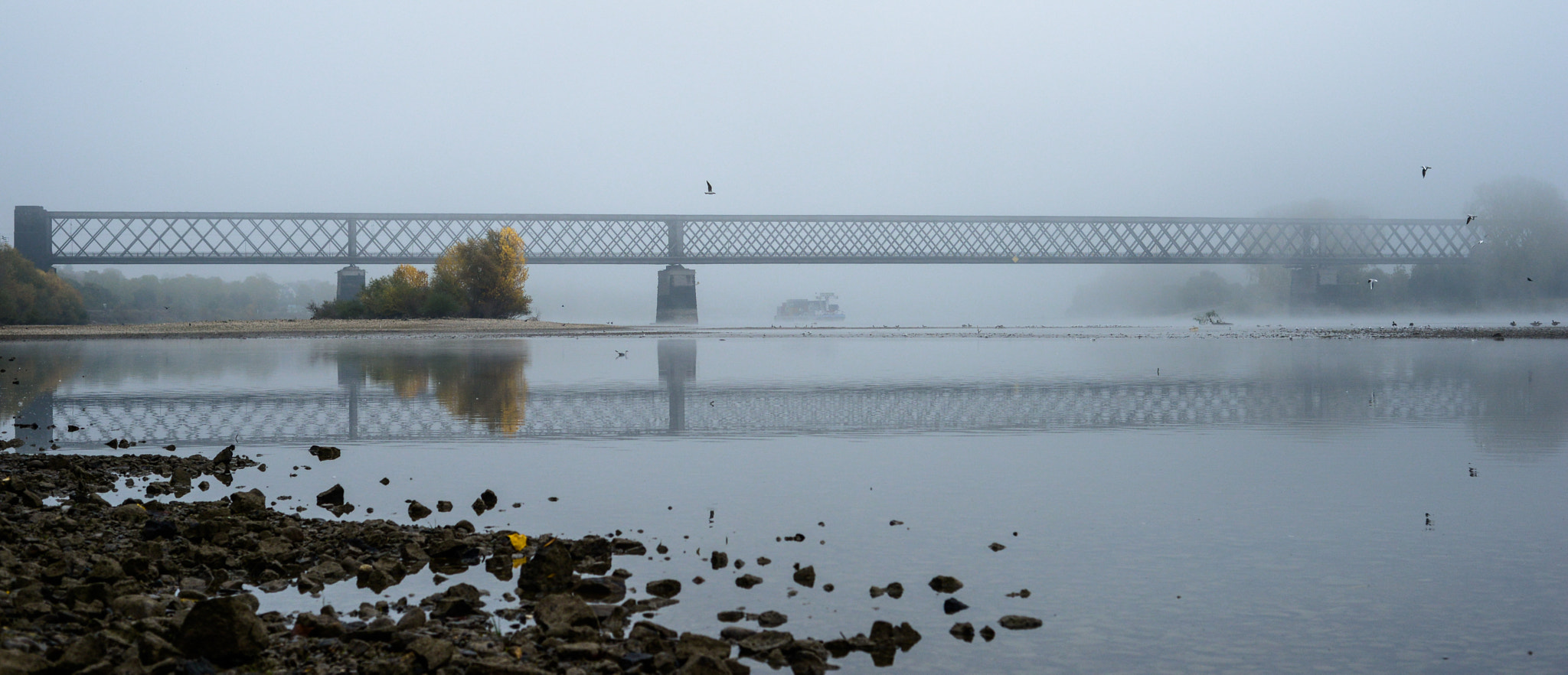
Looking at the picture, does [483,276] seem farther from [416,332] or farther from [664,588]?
[664,588]

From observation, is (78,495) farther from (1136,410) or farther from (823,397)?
(1136,410)

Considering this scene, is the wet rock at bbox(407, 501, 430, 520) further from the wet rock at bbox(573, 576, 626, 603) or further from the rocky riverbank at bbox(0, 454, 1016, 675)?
the wet rock at bbox(573, 576, 626, 603)

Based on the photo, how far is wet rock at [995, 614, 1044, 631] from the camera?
5875 millimetres

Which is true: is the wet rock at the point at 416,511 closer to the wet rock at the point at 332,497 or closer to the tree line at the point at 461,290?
the wet rock at the point at 332,497

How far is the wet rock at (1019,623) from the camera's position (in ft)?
19.3

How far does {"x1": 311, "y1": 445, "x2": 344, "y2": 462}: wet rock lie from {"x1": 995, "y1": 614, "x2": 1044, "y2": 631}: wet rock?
9.35 metres

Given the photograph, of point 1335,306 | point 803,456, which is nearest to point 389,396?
point 803,456

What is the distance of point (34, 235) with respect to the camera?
4653 inches

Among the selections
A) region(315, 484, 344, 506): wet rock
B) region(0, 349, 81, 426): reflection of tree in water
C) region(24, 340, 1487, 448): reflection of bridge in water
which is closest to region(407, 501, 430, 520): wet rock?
region(315, 484, 344, 506): wet rock

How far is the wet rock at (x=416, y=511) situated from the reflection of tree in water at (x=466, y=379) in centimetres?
612

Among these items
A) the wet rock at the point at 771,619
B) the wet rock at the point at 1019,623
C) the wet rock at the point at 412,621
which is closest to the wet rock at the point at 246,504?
the wet rock at the point at 412,621

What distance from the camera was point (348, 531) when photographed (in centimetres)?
806

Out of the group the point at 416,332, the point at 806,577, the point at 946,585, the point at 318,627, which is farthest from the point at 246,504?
the point at 416,332

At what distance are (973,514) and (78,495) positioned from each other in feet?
25.3
